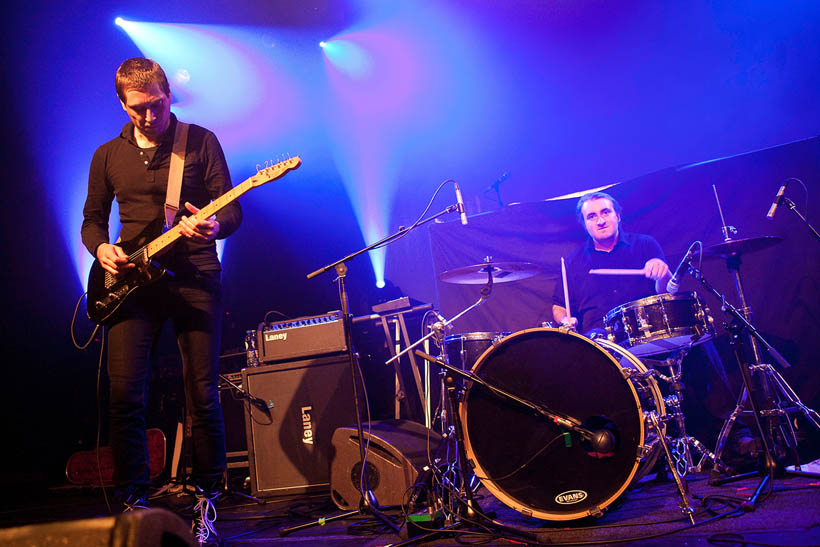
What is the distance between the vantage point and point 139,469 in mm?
2318

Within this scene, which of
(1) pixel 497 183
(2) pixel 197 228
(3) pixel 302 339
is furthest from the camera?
(1) pixel 497 183

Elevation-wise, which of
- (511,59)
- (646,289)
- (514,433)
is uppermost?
(511,59)

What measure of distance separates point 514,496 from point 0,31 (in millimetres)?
5697

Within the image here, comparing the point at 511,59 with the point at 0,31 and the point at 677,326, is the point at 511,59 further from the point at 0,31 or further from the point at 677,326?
the point at 0,31

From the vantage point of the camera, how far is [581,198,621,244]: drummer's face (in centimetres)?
505

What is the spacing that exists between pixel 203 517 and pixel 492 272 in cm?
254

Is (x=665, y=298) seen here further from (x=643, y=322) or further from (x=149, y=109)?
(x=149, y=109)

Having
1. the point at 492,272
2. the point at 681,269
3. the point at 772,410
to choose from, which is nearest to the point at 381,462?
the point at 492,272

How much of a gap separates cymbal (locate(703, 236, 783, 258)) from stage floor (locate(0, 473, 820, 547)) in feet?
4.51

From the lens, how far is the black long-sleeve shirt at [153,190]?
8.52 feet

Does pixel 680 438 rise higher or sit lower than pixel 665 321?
lower

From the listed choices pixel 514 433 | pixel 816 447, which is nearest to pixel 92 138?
pixel 514 433

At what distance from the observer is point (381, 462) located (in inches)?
132

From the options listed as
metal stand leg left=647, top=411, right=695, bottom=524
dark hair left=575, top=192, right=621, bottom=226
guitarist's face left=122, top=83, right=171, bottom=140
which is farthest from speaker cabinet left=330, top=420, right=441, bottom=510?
dark hair left=575, top=192, right=621, bottom=226
